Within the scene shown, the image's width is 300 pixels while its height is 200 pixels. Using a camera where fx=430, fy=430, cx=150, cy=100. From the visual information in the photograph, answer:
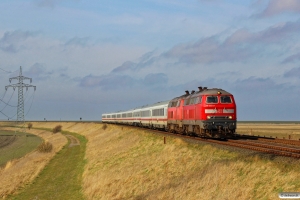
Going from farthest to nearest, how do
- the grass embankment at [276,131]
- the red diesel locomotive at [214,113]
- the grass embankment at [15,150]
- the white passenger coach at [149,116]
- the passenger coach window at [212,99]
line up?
1. the grass embankment at [15,150]
2. the grass embankment at [276,131]
3. the white passenger coach at [149,116]
4. the passenger coach window at [212,99]
5. the red diesel locomotive at [214,113]

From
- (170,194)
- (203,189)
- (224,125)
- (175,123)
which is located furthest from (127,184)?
(175,123)

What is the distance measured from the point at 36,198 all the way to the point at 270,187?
1885 cm

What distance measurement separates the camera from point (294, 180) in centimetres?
1552

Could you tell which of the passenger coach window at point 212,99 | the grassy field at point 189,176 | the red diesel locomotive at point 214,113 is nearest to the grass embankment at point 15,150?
the grassy field at point 189,176

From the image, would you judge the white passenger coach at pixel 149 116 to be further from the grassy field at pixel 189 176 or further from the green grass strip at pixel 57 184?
the grassy field at pixel 189 176

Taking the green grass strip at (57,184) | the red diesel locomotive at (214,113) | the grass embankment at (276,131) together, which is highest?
the red diesel locomotive at (214,113)

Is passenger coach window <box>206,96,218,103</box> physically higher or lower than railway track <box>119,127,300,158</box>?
higher

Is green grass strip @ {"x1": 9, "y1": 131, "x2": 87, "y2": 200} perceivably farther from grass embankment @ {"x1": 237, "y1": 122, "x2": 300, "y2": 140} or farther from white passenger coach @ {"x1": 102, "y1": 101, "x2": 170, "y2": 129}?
grass embankment @ {"x1": 237, "y1": 122, "x2": 300, "y2": 140}

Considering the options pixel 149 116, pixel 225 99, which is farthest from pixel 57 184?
pixel 149 116

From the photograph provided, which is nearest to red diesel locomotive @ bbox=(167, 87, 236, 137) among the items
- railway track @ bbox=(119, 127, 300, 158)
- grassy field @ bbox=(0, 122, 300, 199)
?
railway track @ bbox=(119, 127, 300, 158)

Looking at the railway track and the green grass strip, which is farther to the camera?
the green grass strip

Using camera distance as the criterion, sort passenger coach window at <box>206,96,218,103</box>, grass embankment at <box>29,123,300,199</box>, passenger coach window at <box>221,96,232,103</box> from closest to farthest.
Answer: grass embankment at <box>29,123,300,199</box>
passenger coach window at <box>206,96,218,103</box>
passenger coach window at <box>221,96,232,103</box>

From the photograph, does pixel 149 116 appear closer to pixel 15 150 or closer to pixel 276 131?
pixel 15 150

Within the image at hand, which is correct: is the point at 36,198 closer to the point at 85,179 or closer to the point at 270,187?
the point at 85,179
